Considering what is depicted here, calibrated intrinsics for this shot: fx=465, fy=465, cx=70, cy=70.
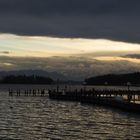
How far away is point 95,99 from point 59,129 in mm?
52709

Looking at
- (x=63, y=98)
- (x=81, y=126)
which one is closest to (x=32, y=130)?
(x=81, y=126)

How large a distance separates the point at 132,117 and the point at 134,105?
825 centimetres

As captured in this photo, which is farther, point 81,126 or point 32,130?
point 81,126

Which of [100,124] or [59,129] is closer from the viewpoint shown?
[59,129]

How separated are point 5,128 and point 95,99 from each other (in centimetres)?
5348

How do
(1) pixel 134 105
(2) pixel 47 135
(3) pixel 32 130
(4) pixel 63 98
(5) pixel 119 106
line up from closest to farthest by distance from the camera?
1. (2) pixel 47 135
2. (3) pixel 32 130
3. (1) pixel 134 105
4. (5) pixel 119 106
5. (4) pixel 63 98

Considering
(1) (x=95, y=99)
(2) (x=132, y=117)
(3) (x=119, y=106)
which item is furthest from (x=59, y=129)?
(1) (x=95, y=99)

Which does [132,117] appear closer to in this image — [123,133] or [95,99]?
[123,133]

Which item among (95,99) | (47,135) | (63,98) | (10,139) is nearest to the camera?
(10,139)

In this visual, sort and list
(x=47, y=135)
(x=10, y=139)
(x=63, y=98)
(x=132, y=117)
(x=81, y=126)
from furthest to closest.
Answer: (x=63, y=98), (x=132, y=117), (x=81, y=126), (x=47, y=135), (x=10, y=139)

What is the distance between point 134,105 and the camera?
239ft

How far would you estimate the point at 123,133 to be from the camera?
151 ft

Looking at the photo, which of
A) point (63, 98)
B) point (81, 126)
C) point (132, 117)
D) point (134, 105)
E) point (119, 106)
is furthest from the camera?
point (63, 98)

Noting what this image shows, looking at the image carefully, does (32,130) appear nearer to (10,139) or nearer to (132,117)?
A: (10,139)
